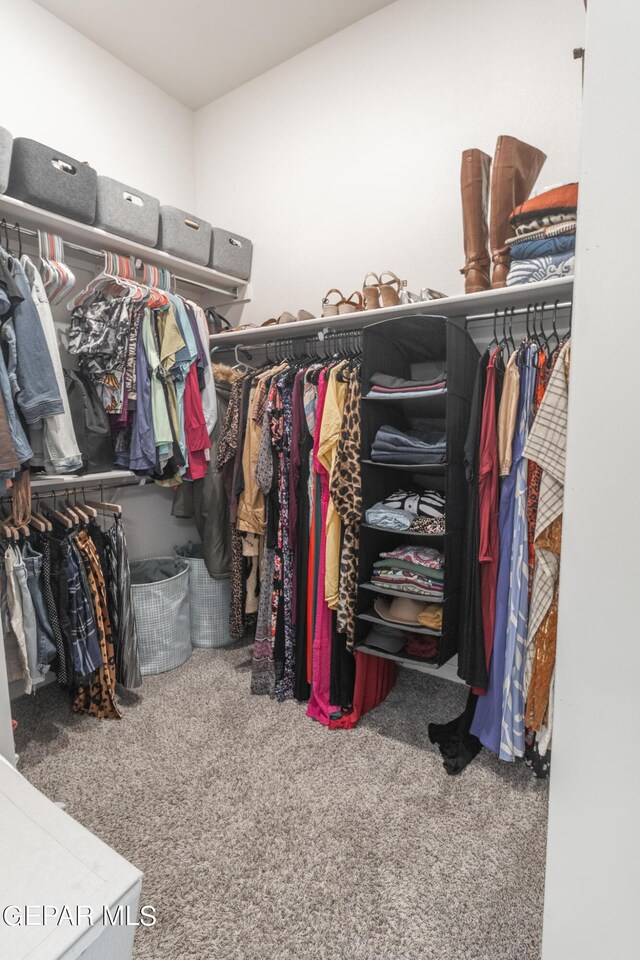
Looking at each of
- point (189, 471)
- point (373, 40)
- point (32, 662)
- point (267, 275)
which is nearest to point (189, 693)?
point (32, 662)

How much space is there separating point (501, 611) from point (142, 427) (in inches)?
64.6

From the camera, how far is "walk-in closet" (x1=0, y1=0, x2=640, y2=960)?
4.45ft

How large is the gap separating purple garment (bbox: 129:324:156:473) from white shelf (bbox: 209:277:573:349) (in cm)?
57

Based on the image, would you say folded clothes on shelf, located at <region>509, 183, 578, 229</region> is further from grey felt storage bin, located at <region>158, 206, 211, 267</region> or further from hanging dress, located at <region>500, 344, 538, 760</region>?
grey felt storage bin, located at <region>158, 206, 211, 267</region>

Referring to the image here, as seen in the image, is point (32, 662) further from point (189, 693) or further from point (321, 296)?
point (321, 296)

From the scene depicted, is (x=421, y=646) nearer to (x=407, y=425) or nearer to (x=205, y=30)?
(x=407, y=425)

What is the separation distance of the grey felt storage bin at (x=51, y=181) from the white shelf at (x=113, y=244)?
0.04 metres

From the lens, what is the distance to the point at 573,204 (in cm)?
161

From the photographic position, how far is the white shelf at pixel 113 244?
79.0 inches

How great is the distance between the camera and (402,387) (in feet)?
6.10

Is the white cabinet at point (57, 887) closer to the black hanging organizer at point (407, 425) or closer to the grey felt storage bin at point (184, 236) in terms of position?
the black hanging organizer at point (407, 425)

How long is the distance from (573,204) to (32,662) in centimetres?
248

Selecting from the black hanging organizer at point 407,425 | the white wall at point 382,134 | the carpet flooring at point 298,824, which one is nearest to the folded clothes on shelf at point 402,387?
the black hanging organizer at point 407,425

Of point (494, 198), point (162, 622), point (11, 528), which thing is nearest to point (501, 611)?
Answer: point (494, 198)
